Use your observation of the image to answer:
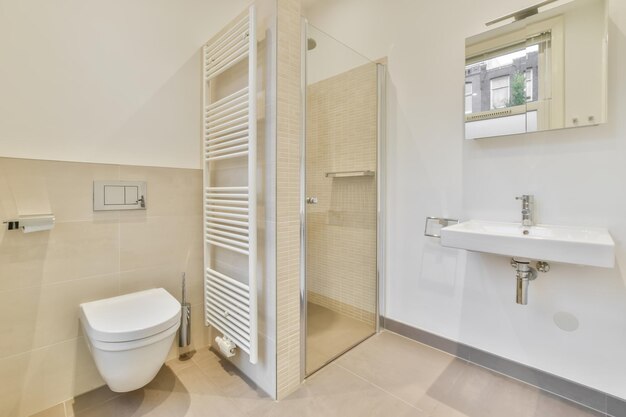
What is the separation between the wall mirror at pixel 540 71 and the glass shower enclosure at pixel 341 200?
2.30ft

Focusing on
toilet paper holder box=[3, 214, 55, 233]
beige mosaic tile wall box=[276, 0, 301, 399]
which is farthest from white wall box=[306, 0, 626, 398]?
toilet paper holder box=[3, 214, 55, 233]

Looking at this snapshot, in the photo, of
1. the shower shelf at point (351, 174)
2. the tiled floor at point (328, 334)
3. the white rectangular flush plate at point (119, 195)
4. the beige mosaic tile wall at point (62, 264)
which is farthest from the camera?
the shower shelf at point (351, 174)

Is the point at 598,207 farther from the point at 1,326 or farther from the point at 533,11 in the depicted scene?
the point at 1,326

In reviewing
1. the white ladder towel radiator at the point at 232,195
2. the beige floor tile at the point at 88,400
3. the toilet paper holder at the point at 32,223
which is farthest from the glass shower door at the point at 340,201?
the toilet paper holder at the point at 32,223

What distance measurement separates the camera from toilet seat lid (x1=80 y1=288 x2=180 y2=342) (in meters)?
1.28

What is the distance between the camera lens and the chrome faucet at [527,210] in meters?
1.58

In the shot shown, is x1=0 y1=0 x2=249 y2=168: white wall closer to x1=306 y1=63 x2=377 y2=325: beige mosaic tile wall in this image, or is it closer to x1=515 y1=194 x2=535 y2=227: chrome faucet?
x1=306 y1=63 x2=377 y2=325: beige mosaic tile wall

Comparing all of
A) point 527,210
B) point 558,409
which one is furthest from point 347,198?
point 558,409

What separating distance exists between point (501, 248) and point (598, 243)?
12.7 inches

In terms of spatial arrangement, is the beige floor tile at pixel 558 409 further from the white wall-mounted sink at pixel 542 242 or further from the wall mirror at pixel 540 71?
the wall mirror at pixel 540 71

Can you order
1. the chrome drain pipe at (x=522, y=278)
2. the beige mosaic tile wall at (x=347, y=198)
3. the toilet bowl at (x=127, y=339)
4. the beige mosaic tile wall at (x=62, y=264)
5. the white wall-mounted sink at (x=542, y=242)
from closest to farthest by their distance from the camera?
the white wall-mounted sink at (x=542, y=242) → the toilet bowl at (x=127, y=339) → the beige mosaic tile wall at (x=62, y=264) → the chrome drain pipe at (x=522, y=278) → the beige mosaic tile wall at (x=347, y=198)

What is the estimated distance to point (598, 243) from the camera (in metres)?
1.14

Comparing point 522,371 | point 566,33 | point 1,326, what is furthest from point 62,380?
point 566,33

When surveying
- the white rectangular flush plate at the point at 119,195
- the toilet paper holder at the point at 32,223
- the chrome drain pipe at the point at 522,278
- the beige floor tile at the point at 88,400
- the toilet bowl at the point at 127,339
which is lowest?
the beige floor tile at the point at 88,400
